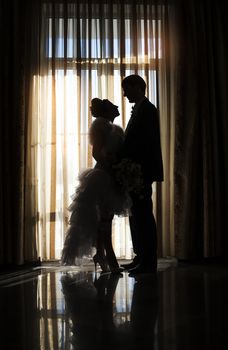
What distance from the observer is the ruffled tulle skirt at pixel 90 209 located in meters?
3.36

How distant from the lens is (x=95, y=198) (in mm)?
3395

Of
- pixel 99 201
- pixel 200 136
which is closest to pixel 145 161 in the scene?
pixel 99 201

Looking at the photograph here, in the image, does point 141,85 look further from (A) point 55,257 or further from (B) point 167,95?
(A) point 55,257

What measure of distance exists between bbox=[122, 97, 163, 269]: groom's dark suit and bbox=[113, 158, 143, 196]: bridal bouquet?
10cm

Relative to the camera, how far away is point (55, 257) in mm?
4266

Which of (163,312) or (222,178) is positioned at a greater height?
(222,178)

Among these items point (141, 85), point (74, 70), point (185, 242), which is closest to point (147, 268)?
point (185, 242)

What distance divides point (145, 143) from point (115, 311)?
1493mm

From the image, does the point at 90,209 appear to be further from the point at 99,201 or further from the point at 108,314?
the point at 108,314

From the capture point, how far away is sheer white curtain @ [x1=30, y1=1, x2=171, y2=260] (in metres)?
4.24

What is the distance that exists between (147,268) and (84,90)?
1.81 meters

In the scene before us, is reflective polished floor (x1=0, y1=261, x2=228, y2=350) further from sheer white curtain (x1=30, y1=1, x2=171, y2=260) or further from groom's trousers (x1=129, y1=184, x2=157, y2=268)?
sheer white curtain (x1=30, y1=1, x2=171, y2=260)

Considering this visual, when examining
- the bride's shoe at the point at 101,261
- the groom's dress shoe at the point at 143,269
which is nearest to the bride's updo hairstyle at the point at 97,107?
the bride's shoe at the point at 101,261

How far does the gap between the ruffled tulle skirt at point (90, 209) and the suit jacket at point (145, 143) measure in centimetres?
25
